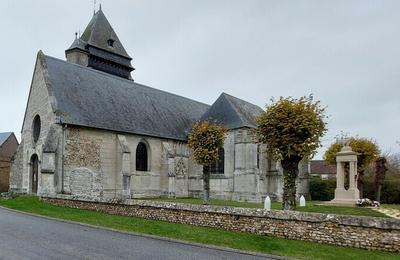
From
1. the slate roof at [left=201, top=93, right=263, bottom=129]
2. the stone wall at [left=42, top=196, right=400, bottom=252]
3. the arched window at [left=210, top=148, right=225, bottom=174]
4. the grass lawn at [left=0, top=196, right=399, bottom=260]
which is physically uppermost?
the slate roof at [left=201, top=93, right=263, bottom=129]

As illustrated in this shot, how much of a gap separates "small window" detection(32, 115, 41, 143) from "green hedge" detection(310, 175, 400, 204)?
24371 mm

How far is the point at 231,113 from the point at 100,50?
16.8 metres

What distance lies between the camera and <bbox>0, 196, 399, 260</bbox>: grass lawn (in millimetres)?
8703

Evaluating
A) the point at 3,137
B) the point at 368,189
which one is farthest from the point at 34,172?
the point at 3,137

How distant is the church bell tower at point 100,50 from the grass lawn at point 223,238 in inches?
900

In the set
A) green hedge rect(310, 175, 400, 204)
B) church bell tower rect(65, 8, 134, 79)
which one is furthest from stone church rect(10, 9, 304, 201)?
green hedge rect(310, 175, 400, 204)

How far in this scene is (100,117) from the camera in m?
24.9

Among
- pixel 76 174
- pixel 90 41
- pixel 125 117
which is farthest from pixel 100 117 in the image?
pixel 90 41

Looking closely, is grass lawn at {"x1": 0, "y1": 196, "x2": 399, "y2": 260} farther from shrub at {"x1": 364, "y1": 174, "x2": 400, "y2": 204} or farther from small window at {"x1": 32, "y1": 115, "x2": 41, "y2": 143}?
shrub at {"x1": 364, "y1": 174, "x2": 400, "y2": 204}

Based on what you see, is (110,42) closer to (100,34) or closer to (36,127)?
(100,34)

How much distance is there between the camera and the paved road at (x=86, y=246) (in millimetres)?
7992

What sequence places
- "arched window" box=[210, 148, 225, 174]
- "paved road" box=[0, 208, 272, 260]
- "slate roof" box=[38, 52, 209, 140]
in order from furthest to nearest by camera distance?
"arched window" box=[210, 148, 225, 174] < "slate roof" box=[38, 52, 209, 140] < "paved road" box=[0, 208, 272, 260]

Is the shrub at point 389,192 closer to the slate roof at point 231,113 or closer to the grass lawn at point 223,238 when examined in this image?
the slate roof at point 231,113

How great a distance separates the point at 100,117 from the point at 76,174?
14.7 feet
